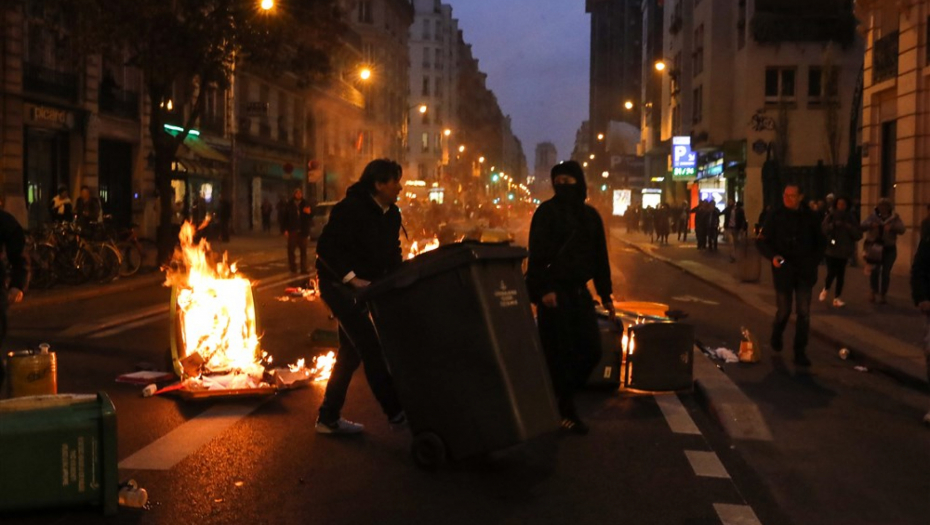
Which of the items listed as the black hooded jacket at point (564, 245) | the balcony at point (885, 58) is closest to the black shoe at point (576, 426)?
the black hooded jacket at point (564, 245)

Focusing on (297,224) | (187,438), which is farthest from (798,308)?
(297,224)

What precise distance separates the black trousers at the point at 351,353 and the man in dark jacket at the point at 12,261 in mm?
1848

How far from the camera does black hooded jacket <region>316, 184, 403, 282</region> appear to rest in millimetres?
7016

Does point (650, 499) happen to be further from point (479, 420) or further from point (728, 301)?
point (728, 301)

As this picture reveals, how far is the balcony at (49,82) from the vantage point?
29.6m

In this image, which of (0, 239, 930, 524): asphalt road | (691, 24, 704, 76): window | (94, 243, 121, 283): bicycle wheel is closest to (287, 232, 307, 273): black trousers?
(94, 243, 121, 283): bicycle wheel

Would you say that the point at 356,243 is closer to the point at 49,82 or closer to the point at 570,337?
the point at 570,337

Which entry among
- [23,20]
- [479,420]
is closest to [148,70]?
[23,20]

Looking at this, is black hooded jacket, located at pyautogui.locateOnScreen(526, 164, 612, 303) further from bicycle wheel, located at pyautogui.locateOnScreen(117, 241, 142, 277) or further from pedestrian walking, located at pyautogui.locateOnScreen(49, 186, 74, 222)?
pedestrian walking, located at pyautogui.locateOnScreen(49, 186, 74, 222)

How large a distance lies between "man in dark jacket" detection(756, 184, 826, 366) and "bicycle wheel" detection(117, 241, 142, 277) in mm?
14727

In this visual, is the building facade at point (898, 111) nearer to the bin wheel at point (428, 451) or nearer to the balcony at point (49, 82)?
the bin wheel at point (428, 451)

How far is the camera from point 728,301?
63.7ft

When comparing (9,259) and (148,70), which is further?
(148,70)

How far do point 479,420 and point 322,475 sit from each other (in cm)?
101
